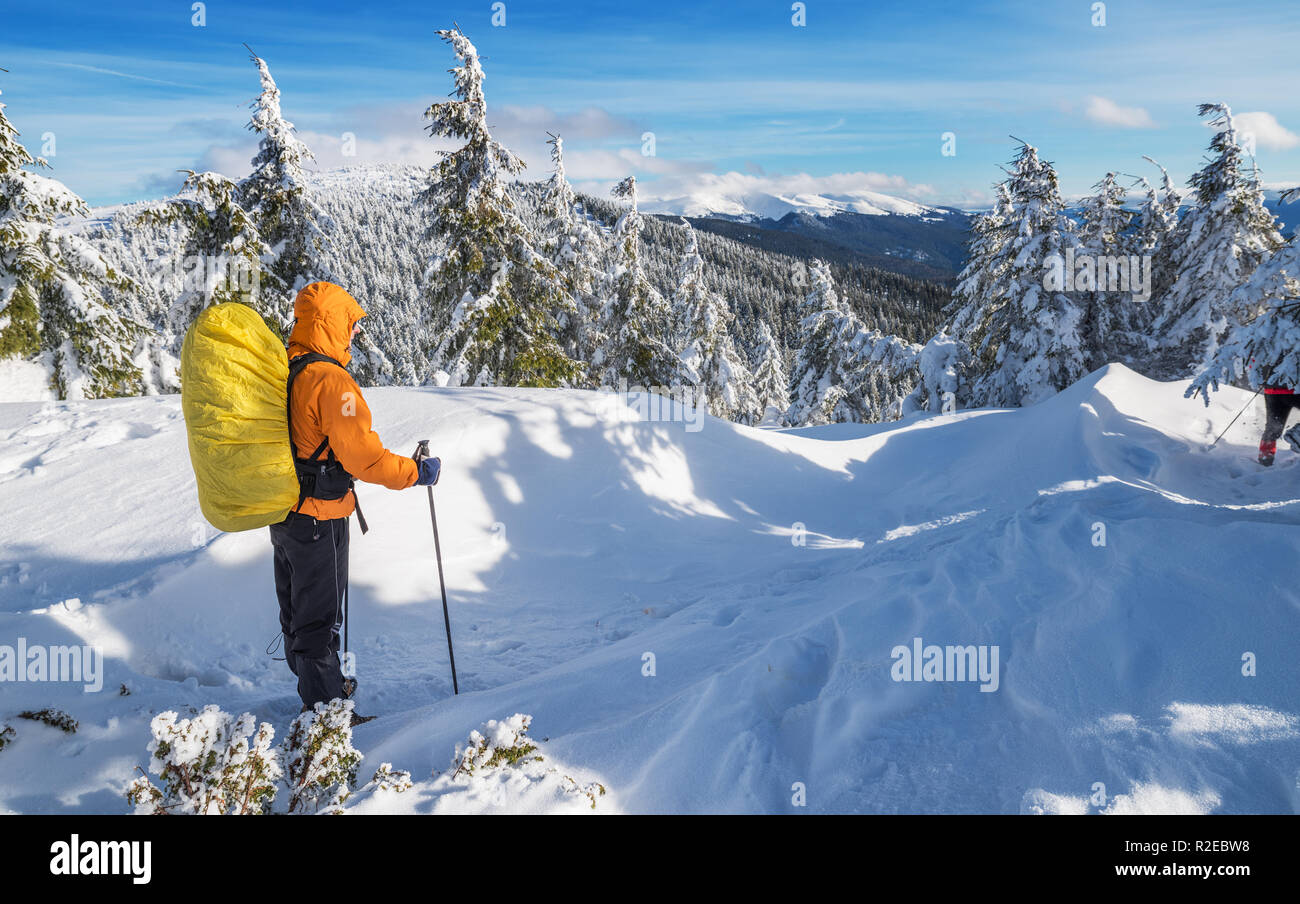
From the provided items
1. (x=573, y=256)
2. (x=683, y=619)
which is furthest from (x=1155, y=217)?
(x=683, y=619)

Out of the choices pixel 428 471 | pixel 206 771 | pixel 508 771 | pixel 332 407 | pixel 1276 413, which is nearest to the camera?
pixel 206 771

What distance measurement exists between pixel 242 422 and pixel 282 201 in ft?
59.9

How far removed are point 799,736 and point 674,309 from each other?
27052mm

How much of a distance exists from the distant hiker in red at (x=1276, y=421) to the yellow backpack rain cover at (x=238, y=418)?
13.5 m

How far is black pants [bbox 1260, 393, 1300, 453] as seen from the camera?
985 cm

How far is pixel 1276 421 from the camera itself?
33.1 ft

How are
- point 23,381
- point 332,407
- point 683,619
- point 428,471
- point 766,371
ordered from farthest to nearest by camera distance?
point 766,371 → point 23,381 → point 683,619 → point 428,471 → point 332,407

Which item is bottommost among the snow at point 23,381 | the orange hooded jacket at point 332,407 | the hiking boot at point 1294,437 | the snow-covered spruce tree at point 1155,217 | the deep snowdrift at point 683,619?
the deep snowdrift at point 683,619

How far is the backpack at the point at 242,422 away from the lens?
3.41 metres

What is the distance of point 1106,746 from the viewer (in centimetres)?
302

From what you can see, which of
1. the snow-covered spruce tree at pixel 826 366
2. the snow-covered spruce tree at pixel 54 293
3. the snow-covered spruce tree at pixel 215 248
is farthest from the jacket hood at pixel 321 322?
the snow-covered spruce tree at pixel 826 366

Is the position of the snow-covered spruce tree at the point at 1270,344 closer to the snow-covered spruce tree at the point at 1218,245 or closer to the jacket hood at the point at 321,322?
the jacket hood at the point at 321,322

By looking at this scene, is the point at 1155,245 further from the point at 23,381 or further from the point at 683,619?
the point at 23,381
